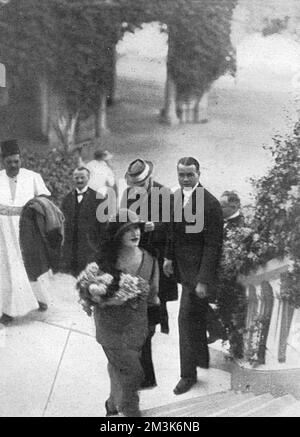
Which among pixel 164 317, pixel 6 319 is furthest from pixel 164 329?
pixel 6 319

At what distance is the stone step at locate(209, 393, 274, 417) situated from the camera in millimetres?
3818

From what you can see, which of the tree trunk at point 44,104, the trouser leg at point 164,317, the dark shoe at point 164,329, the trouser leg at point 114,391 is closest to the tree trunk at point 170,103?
the tree trunk at point 44,104

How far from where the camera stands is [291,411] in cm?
384

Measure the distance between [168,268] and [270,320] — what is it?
67 cm

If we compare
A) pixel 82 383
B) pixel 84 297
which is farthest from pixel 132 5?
pixel 82 383

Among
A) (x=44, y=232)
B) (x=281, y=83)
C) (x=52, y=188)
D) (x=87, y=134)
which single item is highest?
(x=281, y=83)

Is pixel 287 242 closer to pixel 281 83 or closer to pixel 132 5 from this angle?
pixel 281 83

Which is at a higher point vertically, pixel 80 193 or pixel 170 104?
pixel 170 104

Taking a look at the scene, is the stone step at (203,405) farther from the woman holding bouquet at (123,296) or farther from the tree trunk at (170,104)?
the tree trunk at (170,104)

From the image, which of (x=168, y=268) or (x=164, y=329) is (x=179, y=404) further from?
(x=168, y=268)

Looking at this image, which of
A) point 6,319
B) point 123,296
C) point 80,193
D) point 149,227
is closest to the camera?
point 123,296

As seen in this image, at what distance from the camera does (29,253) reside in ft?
12.7
